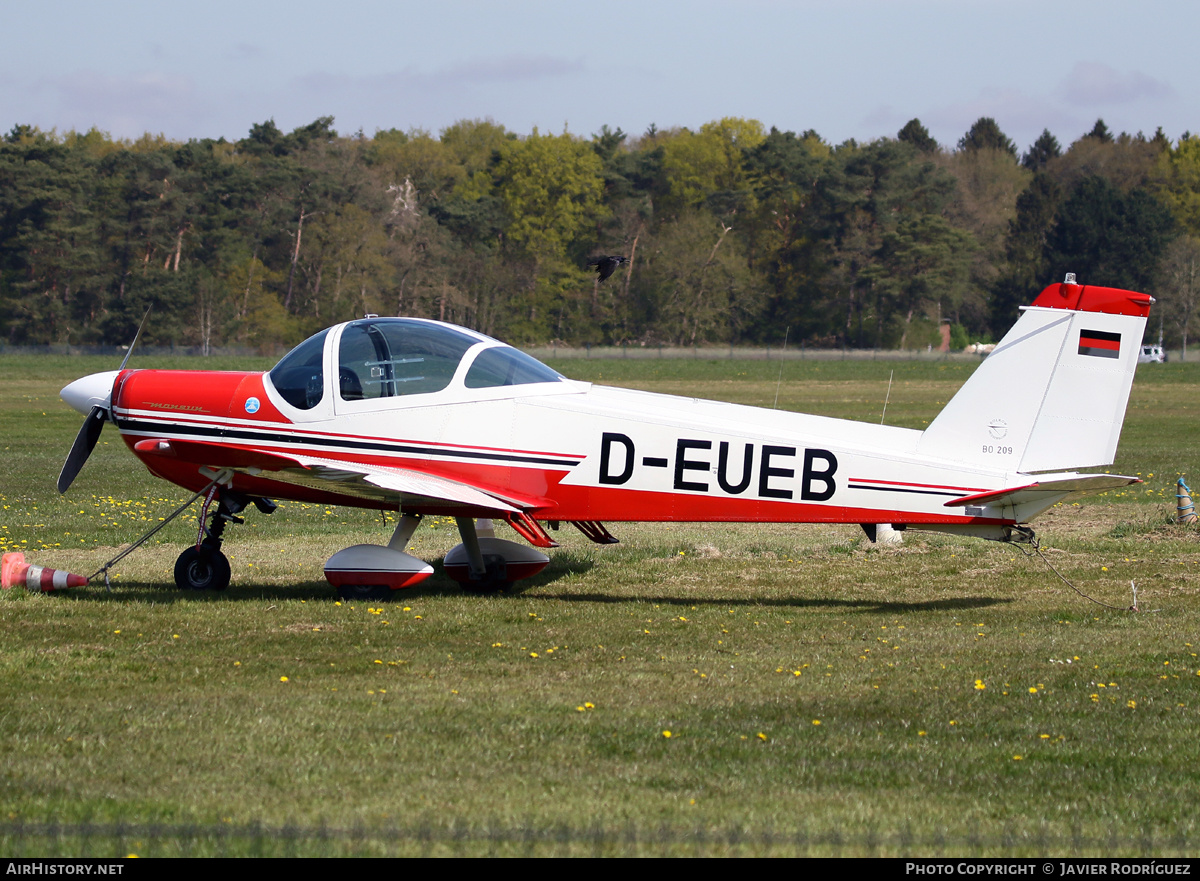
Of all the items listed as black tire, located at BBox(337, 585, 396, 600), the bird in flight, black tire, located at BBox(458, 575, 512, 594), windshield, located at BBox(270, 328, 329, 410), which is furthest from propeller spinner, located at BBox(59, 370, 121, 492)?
the bird in flight

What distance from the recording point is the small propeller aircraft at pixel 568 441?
8.85 meters

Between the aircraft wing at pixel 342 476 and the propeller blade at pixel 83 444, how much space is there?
675mm

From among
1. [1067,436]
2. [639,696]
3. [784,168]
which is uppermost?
[784,168]

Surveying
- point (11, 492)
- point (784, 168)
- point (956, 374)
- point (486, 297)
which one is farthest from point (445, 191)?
point (11, 492)

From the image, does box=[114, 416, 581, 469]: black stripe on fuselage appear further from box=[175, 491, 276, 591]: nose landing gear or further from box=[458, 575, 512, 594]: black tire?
box=[458, 575, 512, 594]: black tire

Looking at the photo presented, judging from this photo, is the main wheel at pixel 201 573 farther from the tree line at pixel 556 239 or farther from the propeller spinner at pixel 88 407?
the tree line at pixel 556 239

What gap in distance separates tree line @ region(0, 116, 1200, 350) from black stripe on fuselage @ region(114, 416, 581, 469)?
6554 cm

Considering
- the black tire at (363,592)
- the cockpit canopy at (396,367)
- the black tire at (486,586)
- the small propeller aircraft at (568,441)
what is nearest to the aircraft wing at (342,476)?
the small propeller aircraft at (568,441)

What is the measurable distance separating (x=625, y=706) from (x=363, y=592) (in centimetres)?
358

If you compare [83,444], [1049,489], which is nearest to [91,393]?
[83,444]

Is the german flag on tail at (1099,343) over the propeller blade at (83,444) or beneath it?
over

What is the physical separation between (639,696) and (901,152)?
87.3 m
